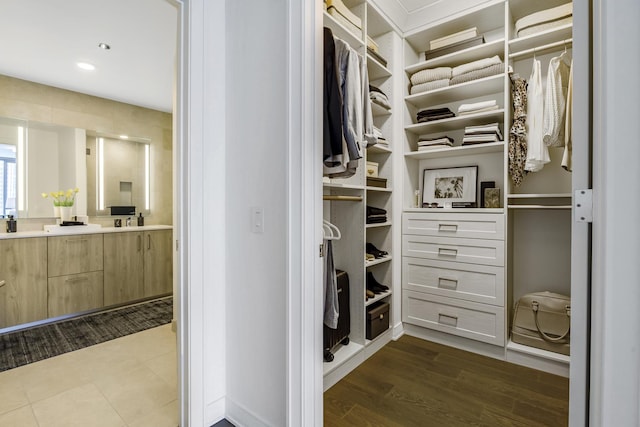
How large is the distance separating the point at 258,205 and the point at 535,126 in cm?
191

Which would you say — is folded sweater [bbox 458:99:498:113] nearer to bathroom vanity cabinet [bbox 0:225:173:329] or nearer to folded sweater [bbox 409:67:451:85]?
folded sweater [bbox 409:67:451:85]

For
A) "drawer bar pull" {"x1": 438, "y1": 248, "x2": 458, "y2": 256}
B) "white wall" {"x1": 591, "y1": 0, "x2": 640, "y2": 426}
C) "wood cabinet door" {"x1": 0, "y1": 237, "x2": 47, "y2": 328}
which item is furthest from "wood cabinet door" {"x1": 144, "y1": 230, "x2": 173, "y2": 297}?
"white wall" {"x1": 591, "y1": 0, "x2": 640, "y2": 426}

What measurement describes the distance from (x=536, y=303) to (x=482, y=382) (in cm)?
68

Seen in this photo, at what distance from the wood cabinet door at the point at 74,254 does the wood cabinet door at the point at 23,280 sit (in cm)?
7

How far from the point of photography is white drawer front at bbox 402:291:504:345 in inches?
90.0

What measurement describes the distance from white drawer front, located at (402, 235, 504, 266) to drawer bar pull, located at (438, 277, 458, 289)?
6.3 inches

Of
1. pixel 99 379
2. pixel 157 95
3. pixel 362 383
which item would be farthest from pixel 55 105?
pixel 362 383

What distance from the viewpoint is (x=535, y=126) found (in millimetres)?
2096

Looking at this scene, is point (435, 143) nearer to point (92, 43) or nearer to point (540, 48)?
point (540, 48)

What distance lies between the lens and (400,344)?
8.44 ft

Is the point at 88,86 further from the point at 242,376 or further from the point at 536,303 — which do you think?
the point at 536,303

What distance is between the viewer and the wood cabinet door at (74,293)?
10.3 feet

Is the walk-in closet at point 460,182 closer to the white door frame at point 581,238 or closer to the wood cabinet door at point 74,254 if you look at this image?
the white door frame at point 581,238

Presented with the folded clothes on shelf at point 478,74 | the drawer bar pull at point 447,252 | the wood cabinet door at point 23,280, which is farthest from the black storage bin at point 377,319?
the wood cabinet door at point 23,280
